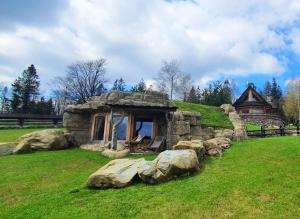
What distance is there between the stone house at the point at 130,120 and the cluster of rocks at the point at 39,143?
69.9 inches

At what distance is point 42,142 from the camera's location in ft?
63.5

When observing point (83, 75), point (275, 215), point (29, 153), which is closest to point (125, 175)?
point (275, 215)

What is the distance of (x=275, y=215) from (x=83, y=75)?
160ft

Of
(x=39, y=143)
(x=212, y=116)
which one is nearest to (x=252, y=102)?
(x=212, y=116)

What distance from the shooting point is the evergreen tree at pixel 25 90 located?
5434 centimetres

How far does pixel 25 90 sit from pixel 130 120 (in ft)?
141

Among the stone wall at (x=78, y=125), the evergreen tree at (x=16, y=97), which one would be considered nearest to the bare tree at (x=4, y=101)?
the evergreen tree at (x=16, y=97)

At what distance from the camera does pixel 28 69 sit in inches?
2285

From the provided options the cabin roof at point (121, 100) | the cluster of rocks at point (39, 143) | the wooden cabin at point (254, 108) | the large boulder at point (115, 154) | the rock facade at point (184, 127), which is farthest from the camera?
the wooden cabin at point (254, 108)

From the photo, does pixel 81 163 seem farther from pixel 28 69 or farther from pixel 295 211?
pixel 28 69

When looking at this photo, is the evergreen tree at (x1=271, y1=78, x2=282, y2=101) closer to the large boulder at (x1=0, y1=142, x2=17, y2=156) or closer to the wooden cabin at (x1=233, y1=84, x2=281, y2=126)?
the wooden cabin at (x1=233, y1=84, x2=281, y2=126)

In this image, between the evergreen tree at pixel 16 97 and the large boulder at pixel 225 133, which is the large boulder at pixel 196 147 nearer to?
the large boulder at pixel 225 133

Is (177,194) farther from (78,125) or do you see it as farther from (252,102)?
(252,102)

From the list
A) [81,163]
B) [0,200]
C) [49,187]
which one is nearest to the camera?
[0,200]
